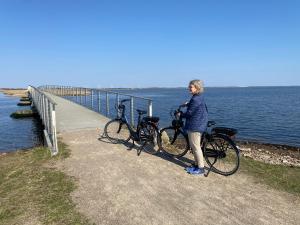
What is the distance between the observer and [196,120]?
686 centimetres

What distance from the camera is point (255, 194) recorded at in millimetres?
5965

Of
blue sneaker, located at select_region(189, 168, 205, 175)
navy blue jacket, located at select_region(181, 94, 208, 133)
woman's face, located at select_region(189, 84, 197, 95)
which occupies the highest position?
woman's face, located at select_region(189, 84, 197, 95)

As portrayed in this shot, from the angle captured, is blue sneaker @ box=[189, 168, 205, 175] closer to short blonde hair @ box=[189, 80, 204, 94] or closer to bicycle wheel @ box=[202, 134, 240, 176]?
bicycle wheel @ box=[202, 134, 240, 176]

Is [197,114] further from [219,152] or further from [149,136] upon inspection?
[149,136]

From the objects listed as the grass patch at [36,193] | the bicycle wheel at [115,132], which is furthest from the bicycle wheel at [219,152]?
the bicycle wheel at [115,132]

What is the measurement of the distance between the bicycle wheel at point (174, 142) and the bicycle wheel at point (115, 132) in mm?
1305

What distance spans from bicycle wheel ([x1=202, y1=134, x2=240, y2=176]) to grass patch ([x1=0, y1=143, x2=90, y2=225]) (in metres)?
2.98

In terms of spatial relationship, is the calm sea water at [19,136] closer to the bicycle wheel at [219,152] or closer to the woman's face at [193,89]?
the bicycle wheel at [219,152]

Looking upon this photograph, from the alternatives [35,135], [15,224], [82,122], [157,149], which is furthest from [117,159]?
[35,135]

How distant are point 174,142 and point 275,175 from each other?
107 inches

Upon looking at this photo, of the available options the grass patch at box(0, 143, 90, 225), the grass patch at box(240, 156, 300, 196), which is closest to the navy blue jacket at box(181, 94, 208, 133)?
the grass patch at box(240, 156, 300, 196)

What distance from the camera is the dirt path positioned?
5016mm

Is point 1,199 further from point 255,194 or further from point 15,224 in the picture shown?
point 255,194

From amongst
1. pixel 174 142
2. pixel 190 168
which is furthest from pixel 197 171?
pixel 174 142
